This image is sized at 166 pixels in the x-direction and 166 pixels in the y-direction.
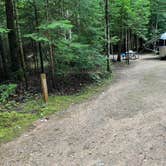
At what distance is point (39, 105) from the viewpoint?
7762 mm

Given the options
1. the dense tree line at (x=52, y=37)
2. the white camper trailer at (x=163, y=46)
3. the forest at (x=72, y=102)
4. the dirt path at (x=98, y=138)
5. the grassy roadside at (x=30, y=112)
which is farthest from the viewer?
the white camper trailer at (x=163, y=46)

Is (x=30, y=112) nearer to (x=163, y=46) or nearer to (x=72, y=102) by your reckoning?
(x=72, y=102)

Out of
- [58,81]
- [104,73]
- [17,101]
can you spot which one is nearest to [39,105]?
[17,101]

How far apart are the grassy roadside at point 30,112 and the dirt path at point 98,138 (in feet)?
1.11

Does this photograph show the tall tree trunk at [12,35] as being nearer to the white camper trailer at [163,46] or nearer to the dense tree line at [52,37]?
the dense tree line at [52,37]

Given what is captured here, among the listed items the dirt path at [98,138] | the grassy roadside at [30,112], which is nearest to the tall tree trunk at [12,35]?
the grassy roadside at [30,112]

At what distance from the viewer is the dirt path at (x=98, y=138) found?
4.36m

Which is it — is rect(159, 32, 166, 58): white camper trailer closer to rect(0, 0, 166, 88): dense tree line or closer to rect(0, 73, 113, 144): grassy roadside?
rect(0, 0, 166, 88): dense tree line

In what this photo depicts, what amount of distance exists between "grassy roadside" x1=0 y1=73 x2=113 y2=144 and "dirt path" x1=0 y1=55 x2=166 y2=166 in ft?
1.11

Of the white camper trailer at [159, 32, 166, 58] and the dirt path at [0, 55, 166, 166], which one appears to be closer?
the dirt path at [0, 55, 166, 166]

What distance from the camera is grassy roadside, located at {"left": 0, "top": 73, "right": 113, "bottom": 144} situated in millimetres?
5887

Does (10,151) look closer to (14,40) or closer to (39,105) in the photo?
(39,105)

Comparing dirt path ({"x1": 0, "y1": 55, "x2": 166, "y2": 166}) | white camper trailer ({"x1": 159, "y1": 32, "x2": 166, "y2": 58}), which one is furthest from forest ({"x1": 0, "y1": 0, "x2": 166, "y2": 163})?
white camper trailer ({"x1": 159, "y1": 32, "x2": 166, "y2": 58})

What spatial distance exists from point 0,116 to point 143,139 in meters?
3.80
